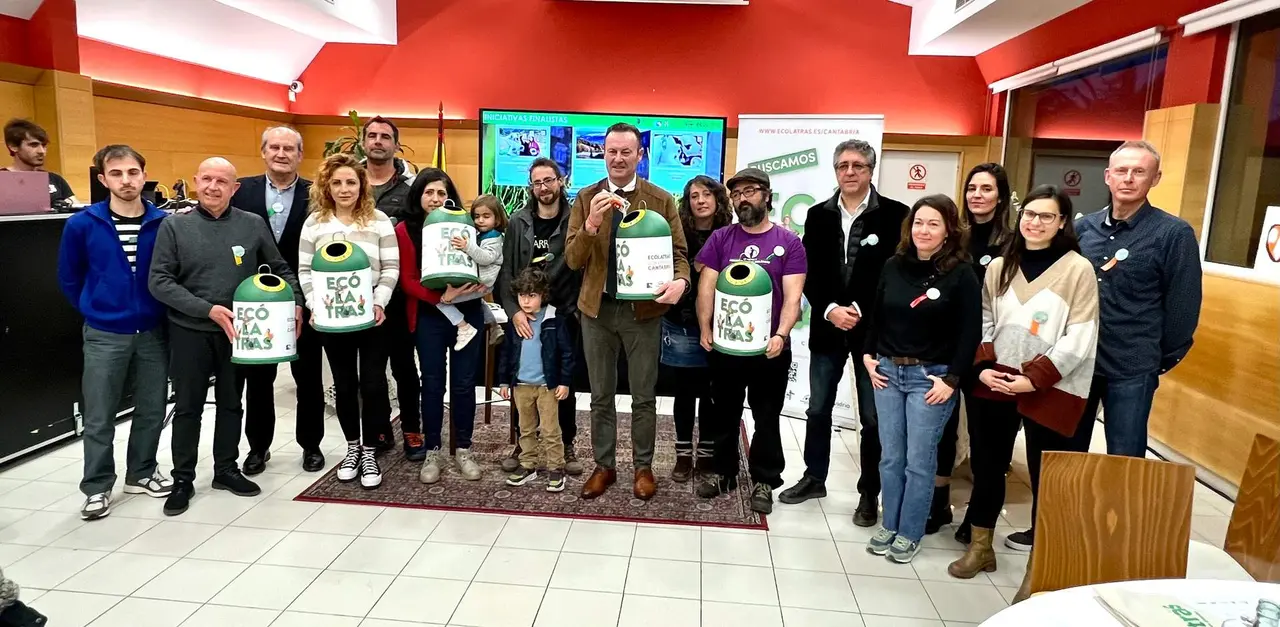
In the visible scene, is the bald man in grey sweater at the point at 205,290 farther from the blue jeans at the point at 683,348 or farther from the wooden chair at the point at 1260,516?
the wooden chair at the point at 1260,516

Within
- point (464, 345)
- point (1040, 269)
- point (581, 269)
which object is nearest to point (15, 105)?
point (464, 345)

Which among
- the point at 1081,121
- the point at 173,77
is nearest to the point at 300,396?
the point at 173,77

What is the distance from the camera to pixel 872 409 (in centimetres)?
312

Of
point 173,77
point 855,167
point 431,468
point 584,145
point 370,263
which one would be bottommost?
point 431,468

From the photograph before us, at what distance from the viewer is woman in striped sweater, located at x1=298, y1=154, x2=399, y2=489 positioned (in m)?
3.13

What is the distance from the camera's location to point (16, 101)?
4.93 m

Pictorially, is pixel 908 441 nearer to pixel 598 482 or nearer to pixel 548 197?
pixel 598 482

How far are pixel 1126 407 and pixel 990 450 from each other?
1.60 feet

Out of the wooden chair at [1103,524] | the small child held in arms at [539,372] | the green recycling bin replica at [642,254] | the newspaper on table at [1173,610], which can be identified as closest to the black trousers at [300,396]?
the small child held in arms at [539,372]

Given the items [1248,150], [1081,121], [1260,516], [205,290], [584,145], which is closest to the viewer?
[1260,516]

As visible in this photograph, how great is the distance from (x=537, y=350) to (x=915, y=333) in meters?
1.65

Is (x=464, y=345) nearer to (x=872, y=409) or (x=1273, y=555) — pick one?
(x=872, y=409)

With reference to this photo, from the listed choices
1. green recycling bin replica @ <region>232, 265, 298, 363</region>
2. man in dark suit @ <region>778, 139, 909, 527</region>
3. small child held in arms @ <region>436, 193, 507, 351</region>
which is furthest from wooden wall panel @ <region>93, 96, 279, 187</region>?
man in dark suit @ <region>778, 139, 909, 527</region>

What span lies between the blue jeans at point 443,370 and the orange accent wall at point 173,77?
4.31 m
